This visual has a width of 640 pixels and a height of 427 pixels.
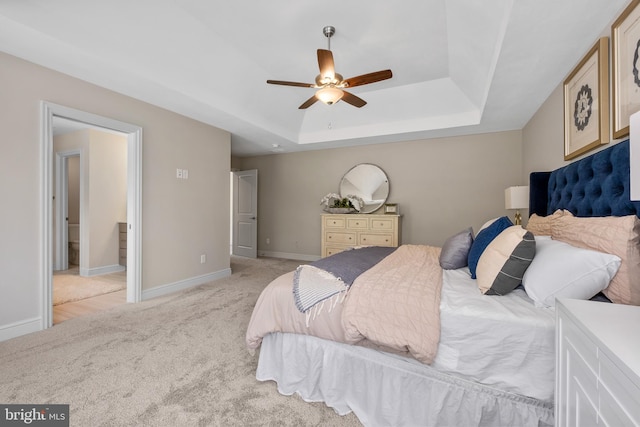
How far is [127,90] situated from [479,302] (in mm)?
3645

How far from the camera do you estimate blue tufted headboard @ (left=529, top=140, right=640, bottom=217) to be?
1486 mm

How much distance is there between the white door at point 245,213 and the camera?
5.98 metres

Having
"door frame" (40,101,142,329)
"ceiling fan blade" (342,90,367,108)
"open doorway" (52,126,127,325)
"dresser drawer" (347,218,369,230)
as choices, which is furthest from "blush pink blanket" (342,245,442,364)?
"open doorway" (52,126,127,325)

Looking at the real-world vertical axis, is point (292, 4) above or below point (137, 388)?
above

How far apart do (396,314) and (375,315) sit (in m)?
0.11

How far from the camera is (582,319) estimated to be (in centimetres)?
88

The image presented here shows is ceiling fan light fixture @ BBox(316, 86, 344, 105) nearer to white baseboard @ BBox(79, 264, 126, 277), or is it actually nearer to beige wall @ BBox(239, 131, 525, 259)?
beige wall @ BBox(239, 131, 525, 259)

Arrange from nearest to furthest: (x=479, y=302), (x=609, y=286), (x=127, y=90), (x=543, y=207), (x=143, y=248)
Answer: (x=609, y=286) < (x=479, y=302) < (x=543, y=207) < (x=127, y=90) < (x=143, y=248)

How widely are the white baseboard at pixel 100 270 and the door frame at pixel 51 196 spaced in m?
1.80

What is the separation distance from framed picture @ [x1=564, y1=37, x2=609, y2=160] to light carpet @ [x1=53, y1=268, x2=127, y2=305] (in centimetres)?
505

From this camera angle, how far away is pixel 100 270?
4.48 m

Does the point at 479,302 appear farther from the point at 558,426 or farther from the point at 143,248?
the point at 143,248

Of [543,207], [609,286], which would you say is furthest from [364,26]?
[609,286]

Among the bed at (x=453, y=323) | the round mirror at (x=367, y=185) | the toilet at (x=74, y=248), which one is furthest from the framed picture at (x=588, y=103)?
the toilet at (x=74, y=248)
